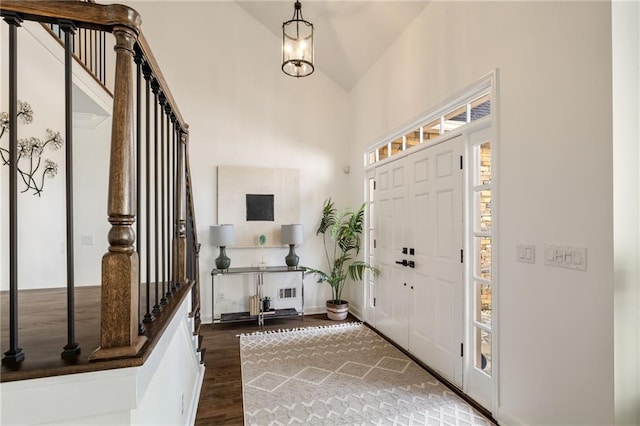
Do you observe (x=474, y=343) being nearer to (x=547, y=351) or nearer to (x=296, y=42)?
(x=547, y=351)

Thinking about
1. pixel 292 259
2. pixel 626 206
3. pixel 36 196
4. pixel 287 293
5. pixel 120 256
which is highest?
pixel 36 196

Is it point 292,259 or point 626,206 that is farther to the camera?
point 292,259

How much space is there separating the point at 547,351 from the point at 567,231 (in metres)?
0.71

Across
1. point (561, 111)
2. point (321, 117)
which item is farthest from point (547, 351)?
point (321, 117)

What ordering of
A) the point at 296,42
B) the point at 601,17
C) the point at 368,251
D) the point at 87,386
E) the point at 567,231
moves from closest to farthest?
the point at 87,386
the point at 601,17
the point at 567,231
the point at 296,42
the point at 368,251

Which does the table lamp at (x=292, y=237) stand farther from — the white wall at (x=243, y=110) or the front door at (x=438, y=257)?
the front door at (x=438, y=257)

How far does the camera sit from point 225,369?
294 cm

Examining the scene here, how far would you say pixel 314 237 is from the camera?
484cm

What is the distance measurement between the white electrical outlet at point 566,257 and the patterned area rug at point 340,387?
3.98 ft

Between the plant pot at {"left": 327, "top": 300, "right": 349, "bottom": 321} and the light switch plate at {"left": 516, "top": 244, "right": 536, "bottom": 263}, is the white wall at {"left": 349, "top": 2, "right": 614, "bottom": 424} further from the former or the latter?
the plant pot at {"left": 327, "top": 300, "right": 349, "bottom": 321}

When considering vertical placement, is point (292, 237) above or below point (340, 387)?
above

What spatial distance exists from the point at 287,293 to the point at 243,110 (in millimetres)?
2747

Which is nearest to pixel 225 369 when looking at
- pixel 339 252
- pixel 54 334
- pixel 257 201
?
pixel 54 334

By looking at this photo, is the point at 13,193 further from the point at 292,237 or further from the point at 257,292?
the point at 257,292
